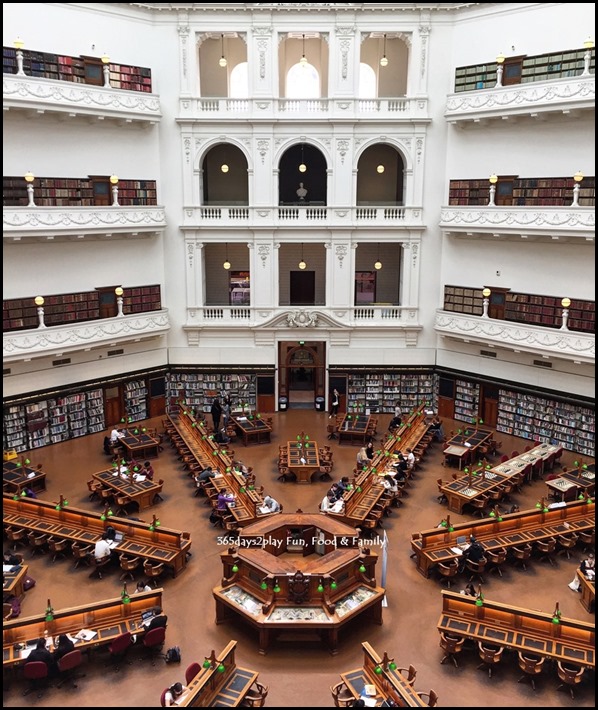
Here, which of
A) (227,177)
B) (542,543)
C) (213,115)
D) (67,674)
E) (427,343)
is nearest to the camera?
(67,674)

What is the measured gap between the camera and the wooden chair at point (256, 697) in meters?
9.22

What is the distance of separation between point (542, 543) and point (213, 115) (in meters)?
15.8

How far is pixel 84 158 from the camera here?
1902cm

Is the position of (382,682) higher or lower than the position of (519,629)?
lower

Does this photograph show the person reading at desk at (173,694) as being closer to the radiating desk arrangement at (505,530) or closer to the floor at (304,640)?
the floor at (304,640)

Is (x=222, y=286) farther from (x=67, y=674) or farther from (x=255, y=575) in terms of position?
(x=67, y=674)

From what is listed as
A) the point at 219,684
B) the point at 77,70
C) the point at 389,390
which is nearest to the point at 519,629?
the point at 219,684

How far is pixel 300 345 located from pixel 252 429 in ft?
12.7

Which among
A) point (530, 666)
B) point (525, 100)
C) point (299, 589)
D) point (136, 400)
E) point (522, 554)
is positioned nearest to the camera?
point (530, 666)

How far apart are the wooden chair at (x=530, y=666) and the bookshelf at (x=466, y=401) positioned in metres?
11.6

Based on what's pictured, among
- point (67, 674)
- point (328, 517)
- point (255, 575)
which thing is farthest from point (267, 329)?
point (67, 674)

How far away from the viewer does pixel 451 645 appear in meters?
10.3

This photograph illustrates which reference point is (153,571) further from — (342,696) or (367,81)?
(367,81)

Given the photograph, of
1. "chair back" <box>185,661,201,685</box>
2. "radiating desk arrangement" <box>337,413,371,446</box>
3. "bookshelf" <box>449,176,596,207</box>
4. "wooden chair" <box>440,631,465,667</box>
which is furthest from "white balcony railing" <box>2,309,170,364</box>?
"wooden chair" <box>440,631,465,667</box>
